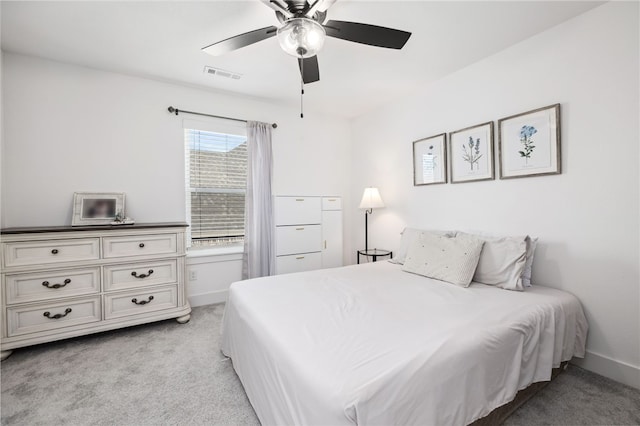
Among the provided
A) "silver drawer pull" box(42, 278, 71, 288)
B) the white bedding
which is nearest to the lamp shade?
the white bedding

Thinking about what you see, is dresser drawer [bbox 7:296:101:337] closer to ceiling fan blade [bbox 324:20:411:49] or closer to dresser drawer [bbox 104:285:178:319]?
dresser drawer [bbox 104:285:178:319]

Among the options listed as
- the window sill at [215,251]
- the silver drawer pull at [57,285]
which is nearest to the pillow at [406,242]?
the window sill at [215,251]

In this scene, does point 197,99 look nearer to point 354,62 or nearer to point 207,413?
point 354,62

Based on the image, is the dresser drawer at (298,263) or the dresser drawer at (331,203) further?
the dresser drawer at (331,203)

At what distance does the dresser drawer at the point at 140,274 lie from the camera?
97.1 inches

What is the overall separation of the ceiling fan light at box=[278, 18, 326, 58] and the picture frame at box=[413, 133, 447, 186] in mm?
1901

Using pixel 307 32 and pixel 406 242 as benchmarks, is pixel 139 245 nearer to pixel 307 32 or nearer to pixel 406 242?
pixel 307 32

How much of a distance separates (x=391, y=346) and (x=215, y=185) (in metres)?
2.94

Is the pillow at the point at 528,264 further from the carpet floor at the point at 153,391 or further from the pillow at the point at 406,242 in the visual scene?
the pillow at the point at 406,242

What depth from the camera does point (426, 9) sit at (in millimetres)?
1928

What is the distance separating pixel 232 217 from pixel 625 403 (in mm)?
A: 3719

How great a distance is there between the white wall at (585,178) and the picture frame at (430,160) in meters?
0.31

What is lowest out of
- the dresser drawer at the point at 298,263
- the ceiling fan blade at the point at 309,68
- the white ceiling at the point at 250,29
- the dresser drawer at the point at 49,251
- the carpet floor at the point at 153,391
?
the carpet floor at the point at 153,391

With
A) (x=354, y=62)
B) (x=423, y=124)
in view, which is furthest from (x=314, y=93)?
(x=423, y=124)
